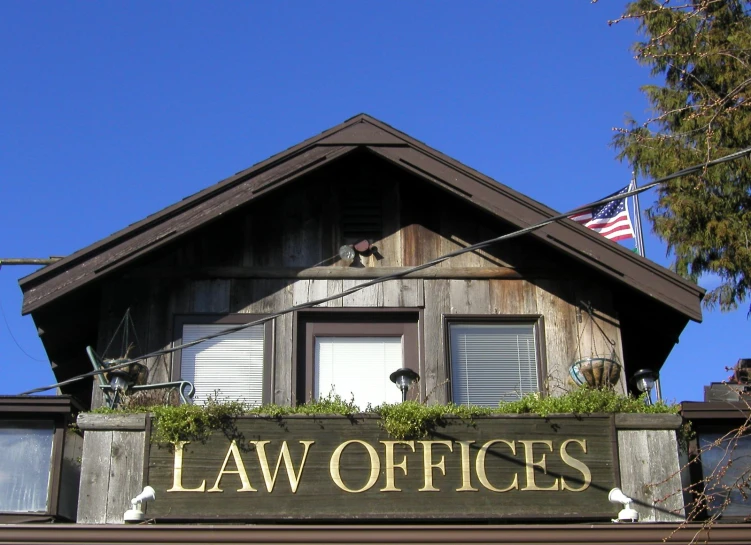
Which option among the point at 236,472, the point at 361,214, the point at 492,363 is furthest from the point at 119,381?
the point at 492,363

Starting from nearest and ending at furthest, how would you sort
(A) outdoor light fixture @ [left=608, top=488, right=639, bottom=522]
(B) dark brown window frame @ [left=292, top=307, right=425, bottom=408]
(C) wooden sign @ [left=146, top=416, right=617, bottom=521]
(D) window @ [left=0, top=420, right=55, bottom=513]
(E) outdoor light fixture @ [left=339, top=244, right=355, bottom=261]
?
(A) outdoor light fixture @ [left=608, top=488, right=639, bottom=522] < (C) wooden sign @ [left=146, top=416, right=617, bottom=521] < (D) window @ [left=0, top=420, right=55, bottom=513] < (B) dark brown window frame @ [left=292, top=307, right=425, bottom=408] < (E) outdoor light fixture @ [left=339, top=244, right=355, bottom=261]

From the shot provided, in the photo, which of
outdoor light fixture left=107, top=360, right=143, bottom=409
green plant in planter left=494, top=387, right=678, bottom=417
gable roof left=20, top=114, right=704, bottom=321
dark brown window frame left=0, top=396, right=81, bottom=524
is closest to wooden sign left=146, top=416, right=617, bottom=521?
green plant in planter left=494, top=387, right=678, bottom=417

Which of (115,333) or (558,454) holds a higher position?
(115,333)

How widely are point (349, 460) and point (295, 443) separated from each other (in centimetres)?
48

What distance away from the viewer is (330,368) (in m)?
11.5

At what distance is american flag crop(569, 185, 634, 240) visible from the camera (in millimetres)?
18688

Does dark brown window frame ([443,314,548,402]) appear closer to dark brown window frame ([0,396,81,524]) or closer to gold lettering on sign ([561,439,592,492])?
gold lettering on sign ([561,439,592,492])

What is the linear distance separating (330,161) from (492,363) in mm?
2607

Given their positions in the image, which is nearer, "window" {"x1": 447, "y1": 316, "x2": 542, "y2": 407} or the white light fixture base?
the white light fixture base

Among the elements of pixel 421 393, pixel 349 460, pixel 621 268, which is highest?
pixel 621 268

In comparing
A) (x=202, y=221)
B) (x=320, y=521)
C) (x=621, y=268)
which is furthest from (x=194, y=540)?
(x=621, y=268)

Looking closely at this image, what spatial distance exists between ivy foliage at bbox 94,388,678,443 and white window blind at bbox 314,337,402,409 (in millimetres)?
1204

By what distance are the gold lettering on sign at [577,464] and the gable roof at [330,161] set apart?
1875mm

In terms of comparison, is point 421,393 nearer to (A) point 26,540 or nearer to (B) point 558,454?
(B) point 558,454
